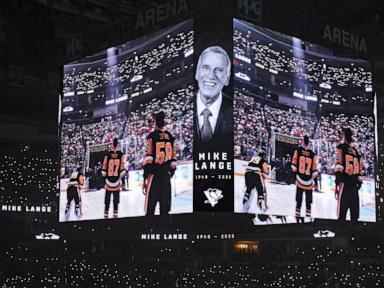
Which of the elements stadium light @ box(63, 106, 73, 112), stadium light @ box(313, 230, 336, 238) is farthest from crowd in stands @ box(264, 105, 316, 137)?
stadium light @ box(313, 230, 336, 238)

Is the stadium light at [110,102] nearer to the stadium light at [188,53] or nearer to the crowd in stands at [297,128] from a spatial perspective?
the stadium light at [188,53]

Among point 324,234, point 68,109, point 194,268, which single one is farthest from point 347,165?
point 68,109

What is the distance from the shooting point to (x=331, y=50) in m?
15.8

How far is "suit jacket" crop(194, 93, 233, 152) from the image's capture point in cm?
1297

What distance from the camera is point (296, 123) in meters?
14.7

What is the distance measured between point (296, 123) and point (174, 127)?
2.87 meters

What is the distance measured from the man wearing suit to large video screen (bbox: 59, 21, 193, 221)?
27 centimetres

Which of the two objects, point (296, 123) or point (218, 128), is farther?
point (296, 123)

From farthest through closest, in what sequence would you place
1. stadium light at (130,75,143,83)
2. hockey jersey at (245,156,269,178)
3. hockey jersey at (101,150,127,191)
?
hockey jersey at (101,150,127,191) → stadium light at (130,75,143,83) → hockey jersey at (245,156,269,178)

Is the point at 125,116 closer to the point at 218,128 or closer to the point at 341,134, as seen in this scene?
the point at 218,128

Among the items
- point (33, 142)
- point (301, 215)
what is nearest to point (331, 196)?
point (301, 215)

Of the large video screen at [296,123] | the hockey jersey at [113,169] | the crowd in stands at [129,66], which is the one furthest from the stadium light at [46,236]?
the large video screen at [296,123]

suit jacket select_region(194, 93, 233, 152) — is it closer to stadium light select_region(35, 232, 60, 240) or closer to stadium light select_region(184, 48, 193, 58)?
stadium light select_region(184, 48, 193, 58)

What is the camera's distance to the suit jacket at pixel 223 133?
1297cm
